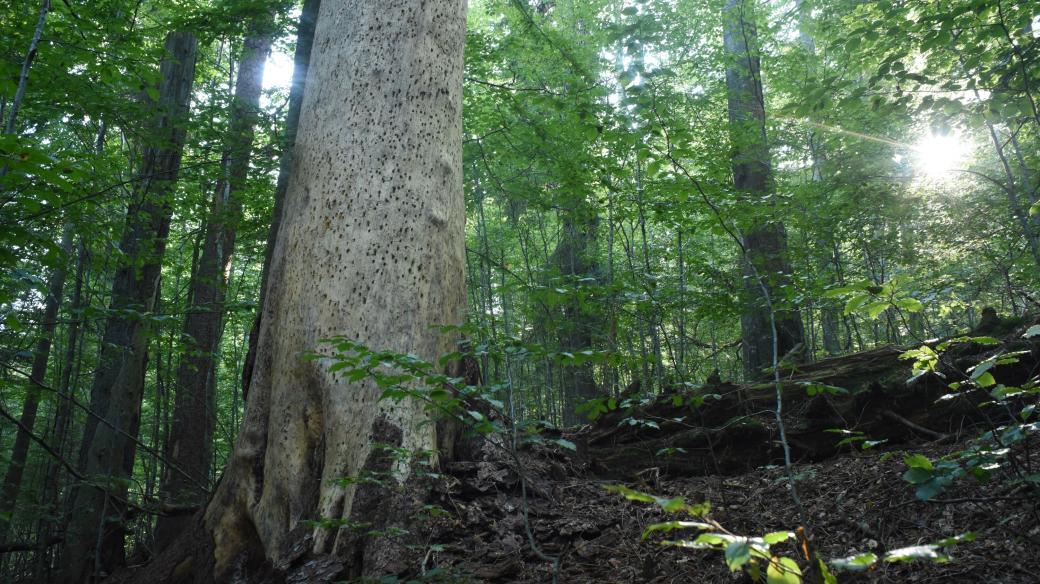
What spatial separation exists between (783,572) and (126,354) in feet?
20.5

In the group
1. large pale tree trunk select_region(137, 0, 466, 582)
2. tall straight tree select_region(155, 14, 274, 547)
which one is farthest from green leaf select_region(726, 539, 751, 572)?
tall straight tree select_region(155, 14, 274, 547)

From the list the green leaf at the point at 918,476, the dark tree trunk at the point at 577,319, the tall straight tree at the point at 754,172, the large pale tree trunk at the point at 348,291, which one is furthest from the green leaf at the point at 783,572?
the dark tree trunk at the point at 577,319

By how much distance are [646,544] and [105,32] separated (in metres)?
5.97

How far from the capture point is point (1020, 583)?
82.6 inches

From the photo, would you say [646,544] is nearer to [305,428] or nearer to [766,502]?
[766,502]

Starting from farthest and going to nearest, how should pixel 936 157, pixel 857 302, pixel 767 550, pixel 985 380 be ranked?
1. pixel 936 157
2. pixel 857 302
3. pixel 985 380
4. pixel 767 550

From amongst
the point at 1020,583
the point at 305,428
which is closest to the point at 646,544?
the point at 1020,583

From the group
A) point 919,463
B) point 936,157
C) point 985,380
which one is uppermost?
point 936,157

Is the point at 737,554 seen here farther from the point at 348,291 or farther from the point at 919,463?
the point at 348,291

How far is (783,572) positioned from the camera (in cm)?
142

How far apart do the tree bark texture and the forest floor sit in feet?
1.83

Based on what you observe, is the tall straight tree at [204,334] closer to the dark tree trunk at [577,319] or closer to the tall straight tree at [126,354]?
the tall straight tree at [126,354]

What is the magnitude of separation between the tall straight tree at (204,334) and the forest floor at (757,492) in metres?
3.69

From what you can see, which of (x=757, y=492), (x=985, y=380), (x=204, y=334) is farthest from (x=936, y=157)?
(x=204, y=334)
